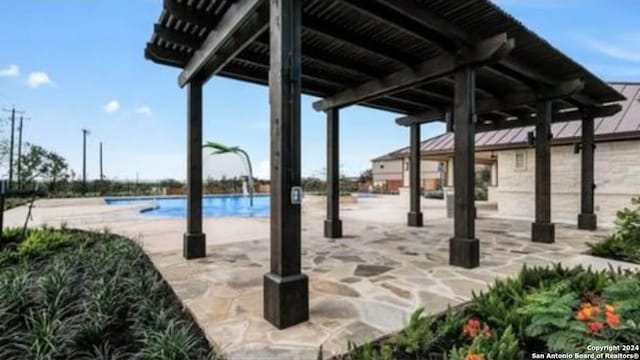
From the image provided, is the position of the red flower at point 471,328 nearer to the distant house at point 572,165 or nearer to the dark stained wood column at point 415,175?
the dark stained wood column at point 415,175

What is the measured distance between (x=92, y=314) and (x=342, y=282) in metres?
2.68

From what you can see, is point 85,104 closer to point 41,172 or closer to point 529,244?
point 41,172

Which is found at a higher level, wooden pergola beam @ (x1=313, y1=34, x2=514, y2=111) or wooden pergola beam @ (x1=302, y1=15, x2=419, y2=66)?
wooden pergola beam @ (x1=302, y1=15, x2=419, y2=66)

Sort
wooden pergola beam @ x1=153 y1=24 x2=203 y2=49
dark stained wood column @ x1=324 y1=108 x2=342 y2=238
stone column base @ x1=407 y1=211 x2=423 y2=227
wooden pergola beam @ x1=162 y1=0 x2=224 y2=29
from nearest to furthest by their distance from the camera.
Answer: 1. wooden pergola beam @ x1=162 y1=0 x2=224 y2=29
2. wooden pergola beam @ x1=153 y1=24 x2=203 y2=49
3. dark stained wood column @ x1=324 y1=108 x2=342 y2=238
4. stone column base @ x1=407 y1=211 x2=423 y2=227

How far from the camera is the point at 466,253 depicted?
5281 millimetres

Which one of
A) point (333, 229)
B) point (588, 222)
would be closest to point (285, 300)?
point (333, 229)

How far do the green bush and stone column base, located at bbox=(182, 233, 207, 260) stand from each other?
21.9 ft

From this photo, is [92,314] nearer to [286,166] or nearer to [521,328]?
[286,166]

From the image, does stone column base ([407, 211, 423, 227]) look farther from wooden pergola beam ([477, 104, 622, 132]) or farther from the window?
the window

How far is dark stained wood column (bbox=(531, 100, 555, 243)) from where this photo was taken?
743cm

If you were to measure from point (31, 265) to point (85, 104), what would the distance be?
2284 cm

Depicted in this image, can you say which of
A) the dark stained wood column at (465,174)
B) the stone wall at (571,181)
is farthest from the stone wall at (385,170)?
the dark stained wood column at (465,174)

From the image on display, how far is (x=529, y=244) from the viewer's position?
23.9 feet

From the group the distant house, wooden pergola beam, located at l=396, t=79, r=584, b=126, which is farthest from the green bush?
the distant house
